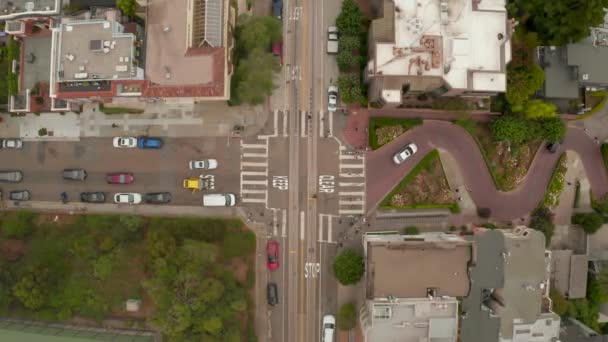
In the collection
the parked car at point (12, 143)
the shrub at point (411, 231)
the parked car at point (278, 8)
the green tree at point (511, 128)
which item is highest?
the parked car at point (278, 8)

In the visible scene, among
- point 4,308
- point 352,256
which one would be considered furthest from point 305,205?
point 4,308

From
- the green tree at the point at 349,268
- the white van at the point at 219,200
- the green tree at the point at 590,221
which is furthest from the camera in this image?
the white van at the point at 219,200

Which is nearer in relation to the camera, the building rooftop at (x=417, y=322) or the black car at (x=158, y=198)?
the building rooftop at (x=417, y=322)

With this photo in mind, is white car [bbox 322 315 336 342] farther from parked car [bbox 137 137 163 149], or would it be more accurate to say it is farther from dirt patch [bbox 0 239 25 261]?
dirt patch [bbox 0 239 25 261]

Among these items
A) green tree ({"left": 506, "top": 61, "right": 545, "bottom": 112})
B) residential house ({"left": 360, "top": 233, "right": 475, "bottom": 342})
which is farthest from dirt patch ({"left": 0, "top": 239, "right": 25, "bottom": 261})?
green tree ({"left": 506, "top": 61, "right": 545, "bottom": 112})

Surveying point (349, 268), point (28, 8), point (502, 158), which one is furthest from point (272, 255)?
point (28, 8)

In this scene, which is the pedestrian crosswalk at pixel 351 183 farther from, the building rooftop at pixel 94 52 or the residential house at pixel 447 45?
the building rooftop at pixel 94 52

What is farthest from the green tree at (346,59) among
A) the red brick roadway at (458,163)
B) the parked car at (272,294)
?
the parked car at (272,294)
